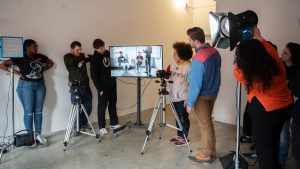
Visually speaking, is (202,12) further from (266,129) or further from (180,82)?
(266,129)

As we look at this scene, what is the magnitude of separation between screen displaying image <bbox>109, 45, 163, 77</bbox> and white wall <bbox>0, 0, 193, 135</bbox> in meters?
0.76

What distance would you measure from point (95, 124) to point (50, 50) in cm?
155

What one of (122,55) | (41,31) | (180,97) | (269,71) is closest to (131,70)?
(122,55)

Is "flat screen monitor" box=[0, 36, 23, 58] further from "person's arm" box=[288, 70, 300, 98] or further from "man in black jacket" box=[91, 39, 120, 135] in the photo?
"person's arm" box=[288, 70, 300, 98]

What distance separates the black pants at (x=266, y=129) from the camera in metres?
2.05

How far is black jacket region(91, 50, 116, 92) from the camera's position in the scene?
14.0 feet

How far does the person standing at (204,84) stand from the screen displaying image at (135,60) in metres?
1.24

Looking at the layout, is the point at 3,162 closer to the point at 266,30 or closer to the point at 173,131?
the point at 173,131

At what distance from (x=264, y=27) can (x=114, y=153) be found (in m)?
3.01

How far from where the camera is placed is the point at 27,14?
3.95 m

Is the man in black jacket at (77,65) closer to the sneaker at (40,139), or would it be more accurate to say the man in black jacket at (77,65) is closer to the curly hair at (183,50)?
the sneaker at (40,139)

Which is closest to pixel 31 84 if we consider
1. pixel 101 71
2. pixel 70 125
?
pixel 70 125

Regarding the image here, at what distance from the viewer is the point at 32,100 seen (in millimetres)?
3875

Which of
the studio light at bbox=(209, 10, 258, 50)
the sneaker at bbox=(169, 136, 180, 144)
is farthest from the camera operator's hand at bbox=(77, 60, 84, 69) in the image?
the studio light at bbox=(209, 10, 258, 50)
